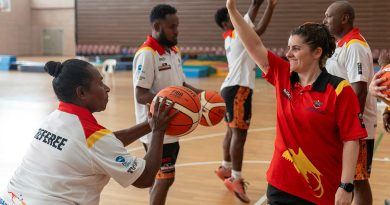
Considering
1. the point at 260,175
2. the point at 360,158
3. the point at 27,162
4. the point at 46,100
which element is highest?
the point at 27,162

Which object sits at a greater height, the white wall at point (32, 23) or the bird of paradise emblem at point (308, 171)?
the bird of paradise emblem at point (308, 171)

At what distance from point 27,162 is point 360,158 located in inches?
91.0

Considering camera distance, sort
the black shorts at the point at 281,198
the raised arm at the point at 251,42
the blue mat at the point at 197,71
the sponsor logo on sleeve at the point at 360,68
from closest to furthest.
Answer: the black shorts at the point at 281,198
the raised arm at the point at 251,42
the sponsor logo on sleeve at the point at 360,68
the blue mat at the point at 197,71

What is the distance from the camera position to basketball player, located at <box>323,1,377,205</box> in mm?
3383

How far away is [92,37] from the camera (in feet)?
72.5

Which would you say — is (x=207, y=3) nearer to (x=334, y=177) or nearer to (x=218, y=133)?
(x=218, y=133)

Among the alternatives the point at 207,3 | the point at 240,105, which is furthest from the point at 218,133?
the point at 207,3

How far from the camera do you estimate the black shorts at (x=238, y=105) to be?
4754 mm

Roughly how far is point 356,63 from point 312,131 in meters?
1.13

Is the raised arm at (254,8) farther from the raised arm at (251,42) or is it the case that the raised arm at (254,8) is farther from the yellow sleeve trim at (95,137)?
the yellow sleeve trim at (95,137)

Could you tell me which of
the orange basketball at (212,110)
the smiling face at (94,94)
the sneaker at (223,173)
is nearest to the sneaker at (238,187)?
the sneaker at (223,173)

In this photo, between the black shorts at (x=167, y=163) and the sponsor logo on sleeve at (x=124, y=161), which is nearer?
the sponsor logo on sleeve at (x=124, y=161)

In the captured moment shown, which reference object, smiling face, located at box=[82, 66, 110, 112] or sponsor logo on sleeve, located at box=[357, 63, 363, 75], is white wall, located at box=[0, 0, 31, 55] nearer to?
sponsor logo on sleeve, located at box=[357, 63, 363, 75]

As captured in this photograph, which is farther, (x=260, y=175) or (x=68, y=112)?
(x=260, y=175)
